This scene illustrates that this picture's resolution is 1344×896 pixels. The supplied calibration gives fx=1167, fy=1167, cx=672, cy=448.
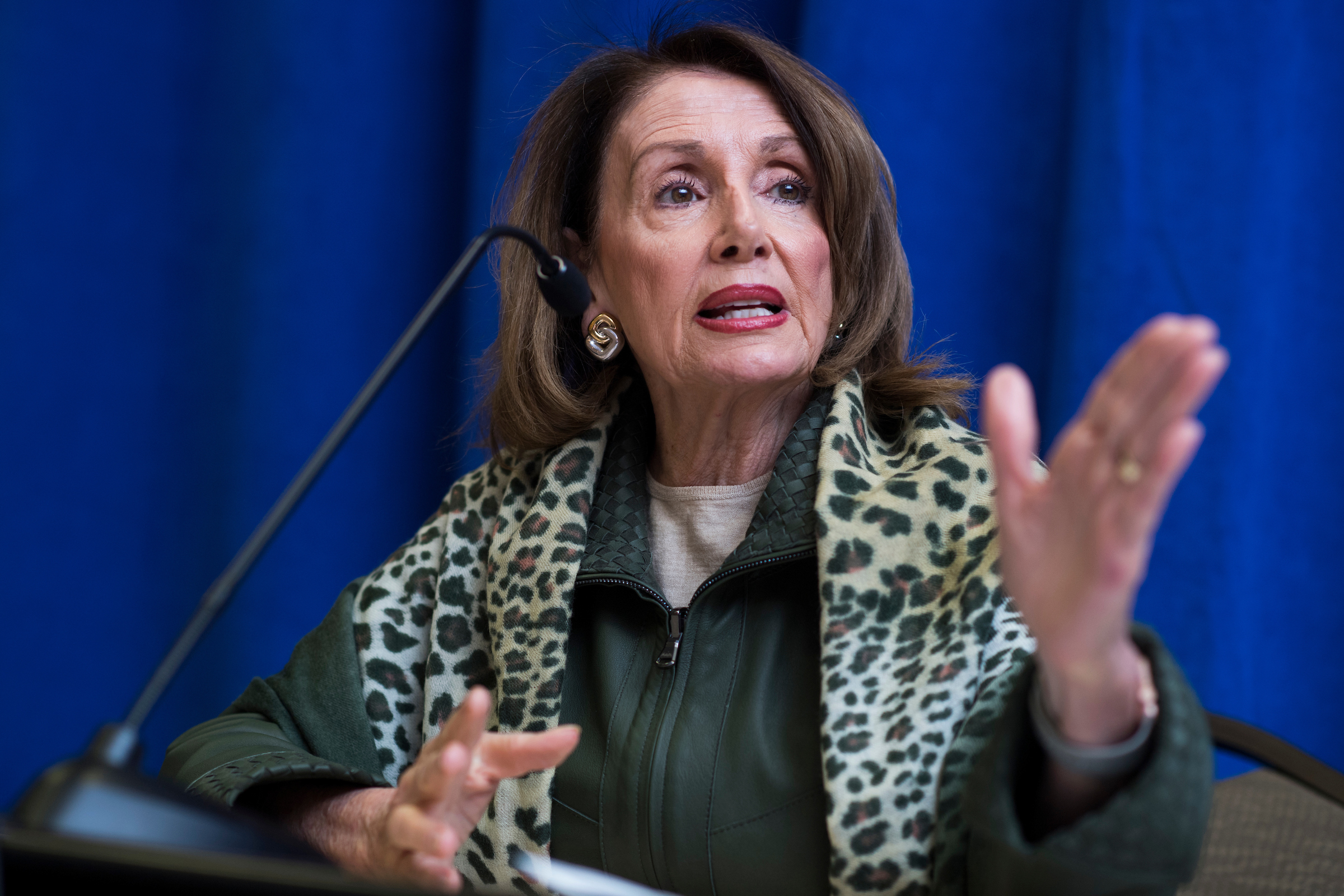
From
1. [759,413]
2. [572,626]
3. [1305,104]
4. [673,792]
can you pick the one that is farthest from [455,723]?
[1305,104]

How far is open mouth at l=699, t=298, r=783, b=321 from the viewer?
1354 millimetres

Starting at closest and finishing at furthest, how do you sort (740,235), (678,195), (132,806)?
(132,806)
(740,235)
(678,195)

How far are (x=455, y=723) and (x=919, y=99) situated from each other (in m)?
1.29

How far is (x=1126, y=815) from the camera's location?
77cm

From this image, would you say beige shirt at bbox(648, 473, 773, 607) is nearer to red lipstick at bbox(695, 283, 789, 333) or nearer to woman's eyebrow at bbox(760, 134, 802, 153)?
red lipstick at bbox(695, 283, 789, 333)

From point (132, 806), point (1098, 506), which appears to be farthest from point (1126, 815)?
point (132, 806)

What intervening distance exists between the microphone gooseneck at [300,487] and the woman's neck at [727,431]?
0.38m

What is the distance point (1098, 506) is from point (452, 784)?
52 centimetres

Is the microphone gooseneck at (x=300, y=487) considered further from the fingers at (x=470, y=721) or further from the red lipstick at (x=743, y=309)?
the red lipstick at (x=743, y=309)

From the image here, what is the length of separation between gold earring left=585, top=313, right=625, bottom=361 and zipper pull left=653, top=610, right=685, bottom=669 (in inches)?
16.1

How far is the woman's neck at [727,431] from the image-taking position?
4.63 feet

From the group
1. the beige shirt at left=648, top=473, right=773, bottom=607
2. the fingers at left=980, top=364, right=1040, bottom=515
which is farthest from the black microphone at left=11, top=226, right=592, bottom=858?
the beige shirt at left=648, top=473, right=773, bottom=607

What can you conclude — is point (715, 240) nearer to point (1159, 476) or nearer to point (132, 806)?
point (1159, 476)

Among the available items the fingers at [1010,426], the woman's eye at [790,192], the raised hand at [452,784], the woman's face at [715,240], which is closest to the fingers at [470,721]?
the raised hand at [452,784]
